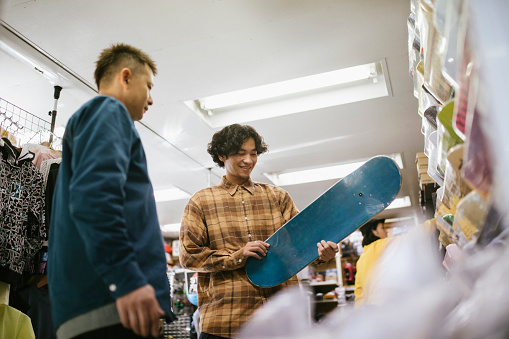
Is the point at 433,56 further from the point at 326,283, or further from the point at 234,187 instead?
the point at 326,283

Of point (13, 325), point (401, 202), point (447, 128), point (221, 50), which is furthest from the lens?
point (401, 202)

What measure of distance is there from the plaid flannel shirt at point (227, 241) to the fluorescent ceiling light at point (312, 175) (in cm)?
384

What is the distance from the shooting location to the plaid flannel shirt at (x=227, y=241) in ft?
5.36

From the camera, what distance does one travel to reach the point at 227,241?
1.77 meters

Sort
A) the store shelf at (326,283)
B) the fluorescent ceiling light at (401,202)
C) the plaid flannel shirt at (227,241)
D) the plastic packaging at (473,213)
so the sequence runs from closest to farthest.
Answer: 1. the plastic packaging at (473,213)
2. the plaid flannel shirt at (227,241)
3. the store shelf at (326,283)
4. the fluorescent ceiling light at (401,202)

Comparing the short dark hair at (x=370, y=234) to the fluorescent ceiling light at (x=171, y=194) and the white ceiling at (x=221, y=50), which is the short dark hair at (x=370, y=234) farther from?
the fluorescent ceiling light at (x=171, y=194)

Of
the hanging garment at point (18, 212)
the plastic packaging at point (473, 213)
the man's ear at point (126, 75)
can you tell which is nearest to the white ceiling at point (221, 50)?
the hanging garment at point (18, 212)

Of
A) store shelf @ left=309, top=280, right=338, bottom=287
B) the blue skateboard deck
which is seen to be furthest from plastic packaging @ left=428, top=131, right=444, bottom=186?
store shelf @ left=309, top=280, right=338, bottom=287

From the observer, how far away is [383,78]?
3.75 metres

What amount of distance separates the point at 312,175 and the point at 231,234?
4350mm

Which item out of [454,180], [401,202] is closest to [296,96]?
[454,180]

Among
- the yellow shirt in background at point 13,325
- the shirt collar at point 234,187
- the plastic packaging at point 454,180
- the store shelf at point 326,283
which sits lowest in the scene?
the store shelf at point 326,283

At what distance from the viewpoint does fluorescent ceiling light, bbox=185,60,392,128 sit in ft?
12.0

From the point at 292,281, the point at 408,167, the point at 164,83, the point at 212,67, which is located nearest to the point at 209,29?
the point at 212,67
